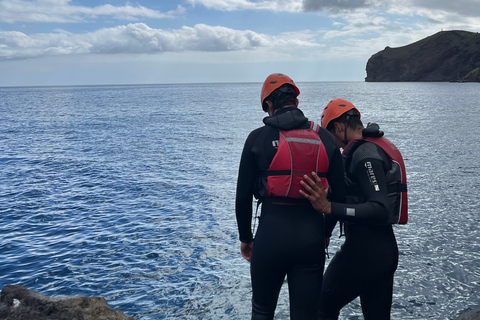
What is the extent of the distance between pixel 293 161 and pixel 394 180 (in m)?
1.09

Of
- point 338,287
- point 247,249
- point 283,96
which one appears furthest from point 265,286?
point 283,96

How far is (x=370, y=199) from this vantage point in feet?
12.6

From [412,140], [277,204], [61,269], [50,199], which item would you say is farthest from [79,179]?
[412,140]

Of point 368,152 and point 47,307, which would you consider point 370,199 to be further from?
point 47,307

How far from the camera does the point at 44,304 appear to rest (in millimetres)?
4602

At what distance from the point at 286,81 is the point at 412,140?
2821 centimetres

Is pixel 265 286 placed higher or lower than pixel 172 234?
higher

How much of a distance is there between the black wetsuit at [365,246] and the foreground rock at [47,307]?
8.41 feet

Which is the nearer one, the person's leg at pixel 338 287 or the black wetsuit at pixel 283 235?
the black wetsuit at pixel 283 235

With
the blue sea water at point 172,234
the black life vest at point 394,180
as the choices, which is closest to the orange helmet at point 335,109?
the black life vest at point 394,180

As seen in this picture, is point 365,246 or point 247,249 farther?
point 247,249

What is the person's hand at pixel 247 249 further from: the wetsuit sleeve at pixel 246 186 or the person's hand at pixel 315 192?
the person's hand at pixel 315 192

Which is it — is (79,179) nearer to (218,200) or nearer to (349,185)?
(218,200)

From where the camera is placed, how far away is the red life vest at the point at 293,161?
12.0ft
